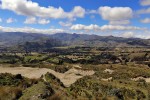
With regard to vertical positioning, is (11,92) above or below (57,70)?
above

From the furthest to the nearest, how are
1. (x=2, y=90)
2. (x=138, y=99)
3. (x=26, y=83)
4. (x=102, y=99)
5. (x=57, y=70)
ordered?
1. (x=57, y=70)
2. (x=138, y=99)
3. (x=26, y=83)
4. (x=102, y=99)
5. (x=2, y=90)

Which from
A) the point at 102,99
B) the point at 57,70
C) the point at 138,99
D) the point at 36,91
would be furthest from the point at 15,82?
the point at 57,70

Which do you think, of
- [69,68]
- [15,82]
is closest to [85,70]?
[69,68]

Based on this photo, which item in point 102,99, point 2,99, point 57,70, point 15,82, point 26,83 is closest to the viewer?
point 2,99

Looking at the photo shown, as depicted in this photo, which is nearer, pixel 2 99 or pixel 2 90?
pixel 2 99

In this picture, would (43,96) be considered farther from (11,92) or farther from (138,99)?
(138,99)

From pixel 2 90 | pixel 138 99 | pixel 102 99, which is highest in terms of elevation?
pixel 2 90

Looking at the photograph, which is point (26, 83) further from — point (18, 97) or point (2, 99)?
point (2, 99)

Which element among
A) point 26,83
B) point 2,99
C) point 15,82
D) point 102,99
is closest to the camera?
→ point 2,99

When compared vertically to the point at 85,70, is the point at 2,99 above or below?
above
